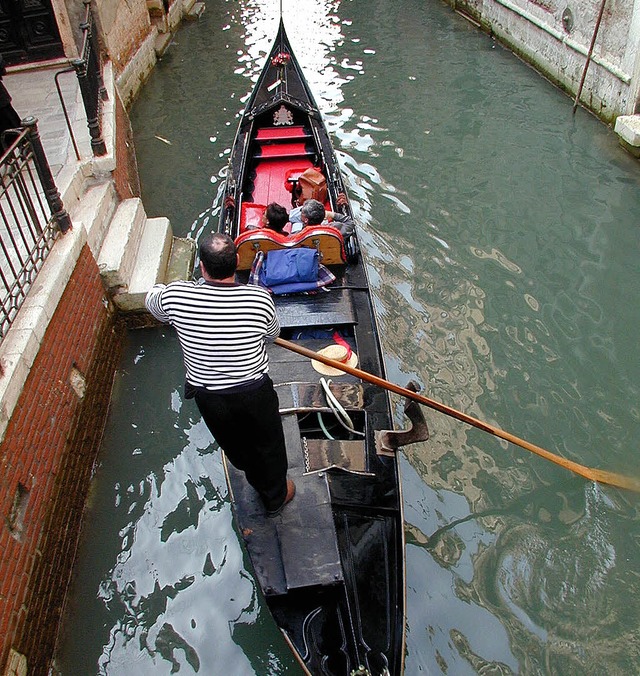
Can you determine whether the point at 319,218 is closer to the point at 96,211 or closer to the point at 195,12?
the point at 96,211

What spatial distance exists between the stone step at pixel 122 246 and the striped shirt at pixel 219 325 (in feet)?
7.03

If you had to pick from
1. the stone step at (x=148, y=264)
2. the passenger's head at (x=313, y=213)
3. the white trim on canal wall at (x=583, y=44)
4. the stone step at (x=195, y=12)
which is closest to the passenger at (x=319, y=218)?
the passenger's head at (x=313, y=213)

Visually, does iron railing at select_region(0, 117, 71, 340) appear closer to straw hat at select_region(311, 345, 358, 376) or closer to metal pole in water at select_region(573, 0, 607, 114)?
straw hat at select_region(311, 345, 358, 376)

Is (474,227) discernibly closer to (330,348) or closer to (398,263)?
(398,263)

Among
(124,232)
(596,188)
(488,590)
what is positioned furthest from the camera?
(596,188)

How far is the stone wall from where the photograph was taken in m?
6.48

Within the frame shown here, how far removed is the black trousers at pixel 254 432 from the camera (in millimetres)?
2191

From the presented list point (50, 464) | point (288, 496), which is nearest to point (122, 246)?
point (50, 464)

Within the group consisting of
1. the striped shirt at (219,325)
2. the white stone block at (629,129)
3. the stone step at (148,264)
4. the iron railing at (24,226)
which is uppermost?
the striped shirt at (219,325)

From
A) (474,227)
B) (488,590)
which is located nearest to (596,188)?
(474,227)

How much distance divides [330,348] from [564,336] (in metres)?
1.87

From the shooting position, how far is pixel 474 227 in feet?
18.2

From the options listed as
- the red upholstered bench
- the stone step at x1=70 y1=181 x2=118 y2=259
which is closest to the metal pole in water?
the red upholstered bench

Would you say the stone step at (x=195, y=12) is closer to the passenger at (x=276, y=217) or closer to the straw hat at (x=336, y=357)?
the passenger at (x=276, y=217)
